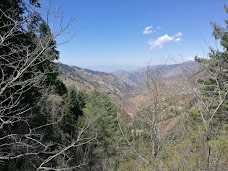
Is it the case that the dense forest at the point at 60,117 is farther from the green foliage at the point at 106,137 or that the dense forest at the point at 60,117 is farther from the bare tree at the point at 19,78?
the green foliage at the point at 106,137

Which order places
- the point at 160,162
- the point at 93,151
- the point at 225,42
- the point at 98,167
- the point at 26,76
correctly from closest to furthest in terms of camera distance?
the point at 160,162 → the point at 26,76 → the point at 225,42 → the point at 98,167 → the point at 93,151

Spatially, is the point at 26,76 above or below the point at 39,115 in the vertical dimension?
above

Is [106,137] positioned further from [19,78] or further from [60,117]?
[19,78]

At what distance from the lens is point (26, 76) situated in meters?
6.35

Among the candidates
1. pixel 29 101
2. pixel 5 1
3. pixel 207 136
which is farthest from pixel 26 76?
pixel 207 136

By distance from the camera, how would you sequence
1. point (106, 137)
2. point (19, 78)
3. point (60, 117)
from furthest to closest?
1. point (106, 137)
2. point (60, 117)
3. point (19, 78)

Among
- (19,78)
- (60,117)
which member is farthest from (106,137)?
(19,78)

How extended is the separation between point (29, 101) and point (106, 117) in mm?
11902

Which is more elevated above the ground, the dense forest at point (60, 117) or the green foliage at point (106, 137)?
the dense forest at point (60, 117)

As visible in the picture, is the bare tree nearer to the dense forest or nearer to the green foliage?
the dense forest

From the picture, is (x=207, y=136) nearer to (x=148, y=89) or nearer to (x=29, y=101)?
(x=148, y=89)

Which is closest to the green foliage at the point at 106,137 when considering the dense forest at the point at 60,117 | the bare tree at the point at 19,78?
the dense forest at the point at 60,117

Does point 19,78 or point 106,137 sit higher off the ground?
point 19,78

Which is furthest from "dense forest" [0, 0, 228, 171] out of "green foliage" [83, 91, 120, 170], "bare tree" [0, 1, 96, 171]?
"green foliage" [83, 91, 120, 170]
